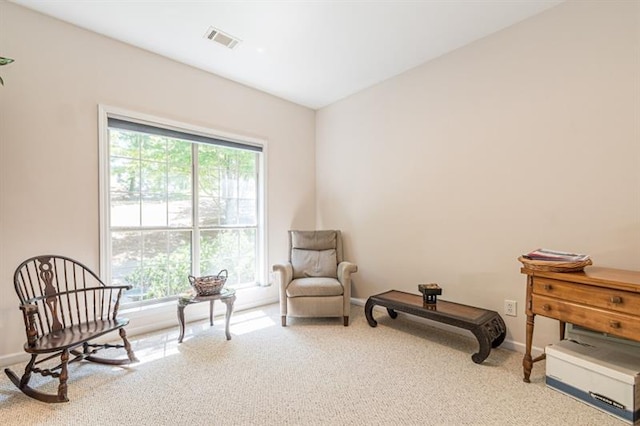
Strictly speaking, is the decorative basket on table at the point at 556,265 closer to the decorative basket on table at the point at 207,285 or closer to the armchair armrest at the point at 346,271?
the armchair armrest at the point at 346,271

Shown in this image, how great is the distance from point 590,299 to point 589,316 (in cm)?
10

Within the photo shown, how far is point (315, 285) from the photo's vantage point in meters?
3.03

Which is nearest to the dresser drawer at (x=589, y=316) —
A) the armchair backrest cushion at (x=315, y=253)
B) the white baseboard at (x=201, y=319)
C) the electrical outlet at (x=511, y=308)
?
the electrical outlet at (x=511, y=308)

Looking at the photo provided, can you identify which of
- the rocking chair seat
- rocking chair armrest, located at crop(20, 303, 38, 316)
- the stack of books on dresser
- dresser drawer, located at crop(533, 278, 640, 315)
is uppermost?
the stack of books on dresser

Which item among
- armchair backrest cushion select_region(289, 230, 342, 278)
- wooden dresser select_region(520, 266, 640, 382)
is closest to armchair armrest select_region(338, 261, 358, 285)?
armchair backrest cushion select_region(289, 230, 342, 278)

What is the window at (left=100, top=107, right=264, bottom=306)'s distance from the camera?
277 centimetres

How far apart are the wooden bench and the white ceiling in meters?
2.43

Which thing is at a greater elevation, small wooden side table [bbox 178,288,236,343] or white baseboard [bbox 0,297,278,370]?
small wooden side table [bbox 178,288,236,343]

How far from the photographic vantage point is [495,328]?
2.31m

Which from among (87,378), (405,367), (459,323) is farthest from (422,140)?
(87,378)

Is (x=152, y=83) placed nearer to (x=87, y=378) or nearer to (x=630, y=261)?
(x=87, y=378)

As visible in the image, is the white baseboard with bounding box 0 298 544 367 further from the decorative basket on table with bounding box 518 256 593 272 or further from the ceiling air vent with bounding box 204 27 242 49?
the ceiling air vent with bounding box 204 27 242 49

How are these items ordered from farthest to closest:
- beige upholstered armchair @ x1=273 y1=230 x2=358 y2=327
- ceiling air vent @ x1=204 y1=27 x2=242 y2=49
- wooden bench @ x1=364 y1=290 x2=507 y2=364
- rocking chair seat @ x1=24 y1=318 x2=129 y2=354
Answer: beige upholstered armchair @ x1=273 y1=230 x2=358 y2=327
ceiling air vent @ x1=204 y1=27 x2=242 y2=49
wooden bench @ x1=364 y1=290 x2=507 y2=364
rocking chair seat @ x1=24 y1=318 x2=129 y2=354

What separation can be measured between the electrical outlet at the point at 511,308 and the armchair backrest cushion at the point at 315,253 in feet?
5.63
